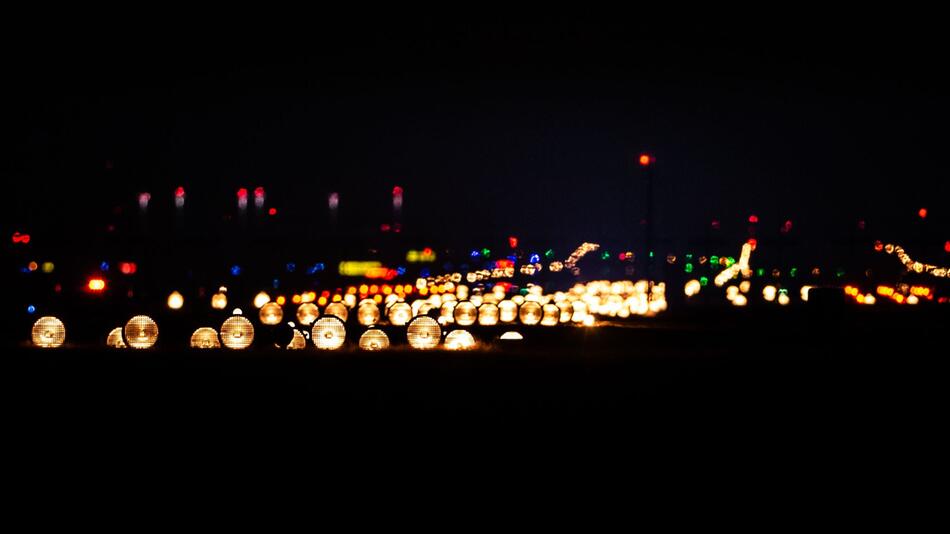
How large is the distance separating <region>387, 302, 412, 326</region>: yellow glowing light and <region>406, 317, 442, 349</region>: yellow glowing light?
8.55 m

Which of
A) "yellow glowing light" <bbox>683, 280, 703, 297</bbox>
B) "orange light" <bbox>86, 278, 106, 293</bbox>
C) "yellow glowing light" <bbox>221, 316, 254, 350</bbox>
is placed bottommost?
"yellow glowing light" <bbox>683, 280, 703, 297</bbox>

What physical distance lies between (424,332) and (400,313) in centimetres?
936

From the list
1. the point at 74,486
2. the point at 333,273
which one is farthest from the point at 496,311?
the point at 333,273

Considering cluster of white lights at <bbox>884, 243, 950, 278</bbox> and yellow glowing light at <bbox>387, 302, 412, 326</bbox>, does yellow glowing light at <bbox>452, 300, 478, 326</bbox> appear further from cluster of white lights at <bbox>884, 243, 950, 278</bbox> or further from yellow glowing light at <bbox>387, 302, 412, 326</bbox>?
cluster of white lights at <bbox>884, 243, 950, 278</bbox>

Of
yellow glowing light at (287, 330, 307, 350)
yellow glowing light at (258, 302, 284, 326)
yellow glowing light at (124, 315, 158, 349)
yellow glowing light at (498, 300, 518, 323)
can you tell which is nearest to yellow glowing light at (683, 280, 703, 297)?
yellow glowing light at (498, 300, 518, 323)

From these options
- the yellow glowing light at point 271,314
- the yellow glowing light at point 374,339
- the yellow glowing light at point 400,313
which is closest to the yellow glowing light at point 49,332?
the yellow glowing light at point 374,339

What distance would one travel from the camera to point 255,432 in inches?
414

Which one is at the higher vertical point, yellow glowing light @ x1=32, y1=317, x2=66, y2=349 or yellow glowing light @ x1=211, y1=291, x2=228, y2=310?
yellow glowing light @ x1=32, y1=317, x2=66, y2=349

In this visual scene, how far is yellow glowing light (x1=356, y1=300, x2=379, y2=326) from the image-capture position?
27.8 m

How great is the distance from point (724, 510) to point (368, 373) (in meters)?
6.60

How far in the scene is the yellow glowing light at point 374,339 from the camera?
19.5 metres

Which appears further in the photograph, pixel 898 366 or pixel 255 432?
pixel 898 366

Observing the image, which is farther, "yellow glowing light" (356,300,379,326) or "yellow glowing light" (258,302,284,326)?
"yellow glowing light" (258,302,284,326)

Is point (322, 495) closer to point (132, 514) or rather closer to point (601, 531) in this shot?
point (132, 514)
